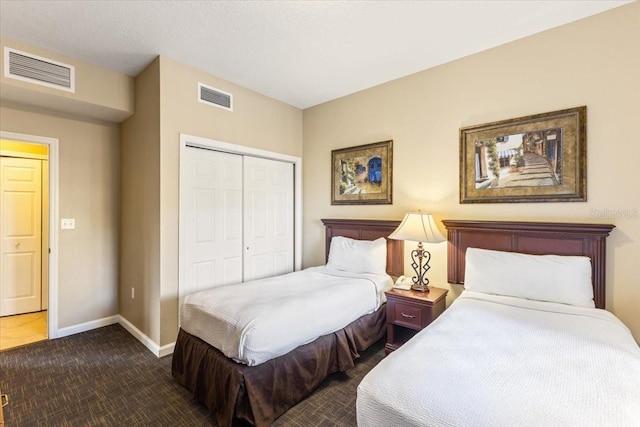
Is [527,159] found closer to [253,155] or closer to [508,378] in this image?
[508,378]

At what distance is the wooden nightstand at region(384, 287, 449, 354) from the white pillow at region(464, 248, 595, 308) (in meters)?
0.32

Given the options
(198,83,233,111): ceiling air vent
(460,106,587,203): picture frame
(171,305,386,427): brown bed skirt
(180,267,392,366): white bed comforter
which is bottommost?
(171,305,386,427): brown bed skirt

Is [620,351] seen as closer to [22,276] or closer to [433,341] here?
[433,341]

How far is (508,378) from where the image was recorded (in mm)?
1226

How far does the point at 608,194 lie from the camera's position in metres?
2.18

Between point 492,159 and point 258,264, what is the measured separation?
2.76 metres

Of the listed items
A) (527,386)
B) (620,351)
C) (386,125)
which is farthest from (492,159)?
(527,386)

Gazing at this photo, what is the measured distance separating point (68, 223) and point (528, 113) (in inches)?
184

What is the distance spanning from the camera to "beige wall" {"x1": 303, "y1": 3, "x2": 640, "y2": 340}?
2.12 meters

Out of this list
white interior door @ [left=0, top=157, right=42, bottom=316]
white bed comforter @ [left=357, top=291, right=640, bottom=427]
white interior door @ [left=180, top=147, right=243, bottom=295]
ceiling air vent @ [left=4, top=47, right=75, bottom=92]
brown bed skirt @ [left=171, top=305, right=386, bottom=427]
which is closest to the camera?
white bed comforter @ [left=357, top=291, right=640, bottom=427]

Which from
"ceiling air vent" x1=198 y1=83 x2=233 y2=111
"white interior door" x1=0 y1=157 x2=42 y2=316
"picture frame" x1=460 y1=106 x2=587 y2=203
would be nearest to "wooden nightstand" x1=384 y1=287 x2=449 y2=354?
"picture frame" x1=460 y1=106 x2=587 y2=203

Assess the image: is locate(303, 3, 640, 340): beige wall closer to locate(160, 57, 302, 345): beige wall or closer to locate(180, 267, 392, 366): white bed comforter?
locate(180, 267, 392, 366): white bed comforter

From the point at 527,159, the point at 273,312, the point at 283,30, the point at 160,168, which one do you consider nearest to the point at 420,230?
the point at 527,159

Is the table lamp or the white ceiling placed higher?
the white ceiling
